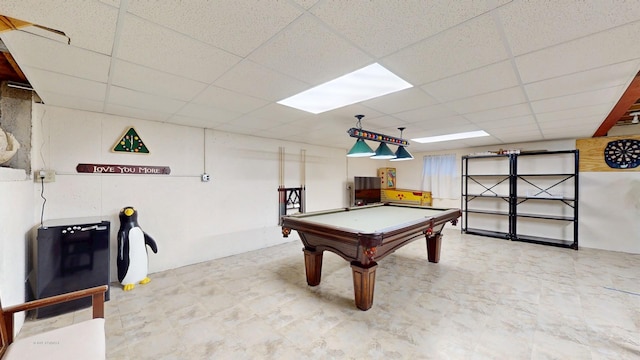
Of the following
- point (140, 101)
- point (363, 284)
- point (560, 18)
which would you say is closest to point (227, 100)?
point (140, 101)

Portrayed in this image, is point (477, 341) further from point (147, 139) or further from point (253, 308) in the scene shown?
point (147, 139)

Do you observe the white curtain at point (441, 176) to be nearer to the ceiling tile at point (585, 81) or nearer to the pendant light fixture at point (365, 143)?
the pendant light fixture at point (365, 143)

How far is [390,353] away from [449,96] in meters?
2.45

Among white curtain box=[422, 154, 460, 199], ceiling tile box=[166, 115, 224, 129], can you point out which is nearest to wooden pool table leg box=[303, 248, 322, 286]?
ceiling tile box=[166, 115, 224, 129]

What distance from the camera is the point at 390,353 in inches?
76.6

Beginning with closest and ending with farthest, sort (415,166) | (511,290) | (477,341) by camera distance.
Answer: (477,341), (511,290), (415,166)

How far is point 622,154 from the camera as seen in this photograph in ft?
15.3

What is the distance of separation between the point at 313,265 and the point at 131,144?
3017 mm

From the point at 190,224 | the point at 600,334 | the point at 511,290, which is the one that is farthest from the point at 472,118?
the point at 190,224

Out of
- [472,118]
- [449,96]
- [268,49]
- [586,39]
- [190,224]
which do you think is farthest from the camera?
[190,224]

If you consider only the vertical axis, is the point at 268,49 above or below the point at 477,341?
above

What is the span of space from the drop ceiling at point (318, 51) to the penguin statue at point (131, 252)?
1403 mm

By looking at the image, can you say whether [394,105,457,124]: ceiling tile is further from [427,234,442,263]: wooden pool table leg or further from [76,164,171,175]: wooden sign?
[76,164,171,175]: wooden sign

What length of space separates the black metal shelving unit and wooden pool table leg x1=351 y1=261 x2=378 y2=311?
15.3 feet
